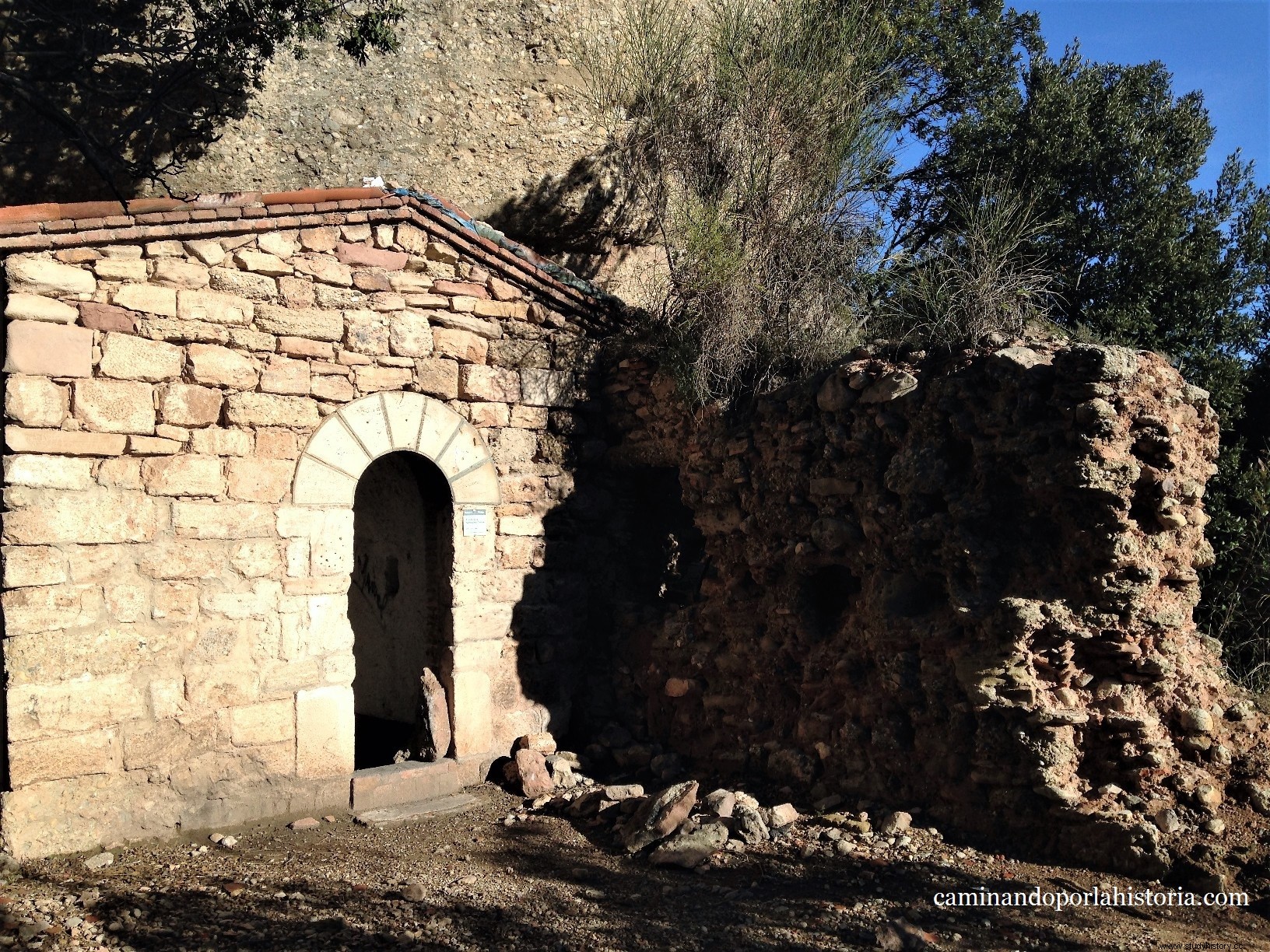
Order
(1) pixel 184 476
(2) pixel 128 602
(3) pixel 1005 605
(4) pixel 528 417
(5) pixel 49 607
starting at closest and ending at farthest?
1. (3) pixel 1005 605
2. (5) pixel 49 607
3. (2) pixel 128 602
4. (1) pixel 184 476
5. (4) pixel 528 417

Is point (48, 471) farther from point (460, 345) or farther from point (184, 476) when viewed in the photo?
point (460, 345)

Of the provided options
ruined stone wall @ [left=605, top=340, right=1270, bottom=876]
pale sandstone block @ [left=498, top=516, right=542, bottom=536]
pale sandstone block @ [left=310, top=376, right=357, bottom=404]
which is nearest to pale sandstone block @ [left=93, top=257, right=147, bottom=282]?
pale sandstone block @ [left=310, top=376, right=357, bottom=404]

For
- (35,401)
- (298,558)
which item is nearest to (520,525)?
(298,558)

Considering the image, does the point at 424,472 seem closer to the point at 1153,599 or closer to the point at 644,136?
the point at 644,136

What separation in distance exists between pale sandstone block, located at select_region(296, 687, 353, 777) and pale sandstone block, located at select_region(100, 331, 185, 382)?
194cm

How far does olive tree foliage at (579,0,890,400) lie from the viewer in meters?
6.59

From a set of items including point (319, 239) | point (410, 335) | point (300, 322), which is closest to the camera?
point (300, 322)

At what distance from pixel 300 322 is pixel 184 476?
3.68ft

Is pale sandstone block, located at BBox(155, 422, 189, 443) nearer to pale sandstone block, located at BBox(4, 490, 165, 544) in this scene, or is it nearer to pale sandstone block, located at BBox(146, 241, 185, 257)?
pale sandstone block, located at BBox(4, 490, 165, 544)

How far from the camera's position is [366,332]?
6.14m

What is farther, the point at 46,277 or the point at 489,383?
the point at 489,383

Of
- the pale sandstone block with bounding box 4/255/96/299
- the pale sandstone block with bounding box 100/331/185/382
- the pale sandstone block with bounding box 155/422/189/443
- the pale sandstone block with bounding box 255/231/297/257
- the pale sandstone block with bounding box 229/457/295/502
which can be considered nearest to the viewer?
the pale sandstone block with bounding box 4/255/96/299

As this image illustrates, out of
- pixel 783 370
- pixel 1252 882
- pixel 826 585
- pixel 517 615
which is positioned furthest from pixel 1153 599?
pixel 517 615

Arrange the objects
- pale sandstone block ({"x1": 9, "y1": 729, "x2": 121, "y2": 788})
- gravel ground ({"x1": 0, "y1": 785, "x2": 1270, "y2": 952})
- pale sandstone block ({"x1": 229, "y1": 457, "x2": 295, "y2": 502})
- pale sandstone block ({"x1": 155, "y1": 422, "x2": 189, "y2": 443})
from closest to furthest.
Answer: gravel ground ({"x1": 0, "y1": 785, "x2": 1270, "y2": 952}) < pale sandstone block ({"x1": 9, "y1": 729, "x2": 121, "y2": 788}) < pale sandstone block ({"x1": 155, "y1": 422, "x2": 189, "y2": 443}) < pale sandstone block ({"x1": 229, "y1": 457, "x2": 295, "y2": 502})
